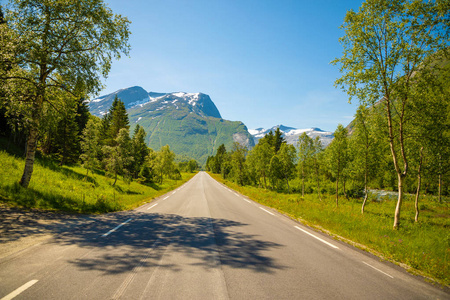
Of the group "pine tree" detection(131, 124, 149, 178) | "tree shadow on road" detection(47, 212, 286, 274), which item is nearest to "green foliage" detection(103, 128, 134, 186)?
"pine tree" detection(131, 124, 149, 178)

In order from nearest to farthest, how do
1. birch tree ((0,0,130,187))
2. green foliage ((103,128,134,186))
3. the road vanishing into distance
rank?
the road vanishing into distance, birch tree ((0,0,130,187)), green foliage ((103,128,134,186))

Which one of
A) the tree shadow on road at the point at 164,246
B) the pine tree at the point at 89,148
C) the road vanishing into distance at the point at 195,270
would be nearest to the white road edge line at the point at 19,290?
the road vanishing into distance at the point at 195,270

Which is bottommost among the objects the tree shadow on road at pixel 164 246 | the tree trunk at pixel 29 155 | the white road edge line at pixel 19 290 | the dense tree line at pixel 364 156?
the tree shadow on road at pixel 164 246

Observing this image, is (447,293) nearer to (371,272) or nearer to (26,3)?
(371,272)

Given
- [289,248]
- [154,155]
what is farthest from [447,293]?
[154,155]

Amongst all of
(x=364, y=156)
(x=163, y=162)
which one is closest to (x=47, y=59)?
(x=364, y=156)

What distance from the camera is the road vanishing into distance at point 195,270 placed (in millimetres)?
3346

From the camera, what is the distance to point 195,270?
4.19 m

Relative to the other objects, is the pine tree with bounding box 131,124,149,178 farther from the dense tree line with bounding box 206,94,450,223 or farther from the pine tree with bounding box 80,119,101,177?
the dense tree line with bounding box 206,94,450,223

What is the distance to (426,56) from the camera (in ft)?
33.2

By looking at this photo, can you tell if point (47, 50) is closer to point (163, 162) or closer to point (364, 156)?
point (364, 156)

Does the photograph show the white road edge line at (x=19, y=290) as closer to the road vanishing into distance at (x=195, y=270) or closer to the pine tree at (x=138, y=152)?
the road vanishing into distance at (x=195, y=270)

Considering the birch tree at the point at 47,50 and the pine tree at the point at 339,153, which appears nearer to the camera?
the birch tree at the point at 47,50

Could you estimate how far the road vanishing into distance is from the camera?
335 cm
